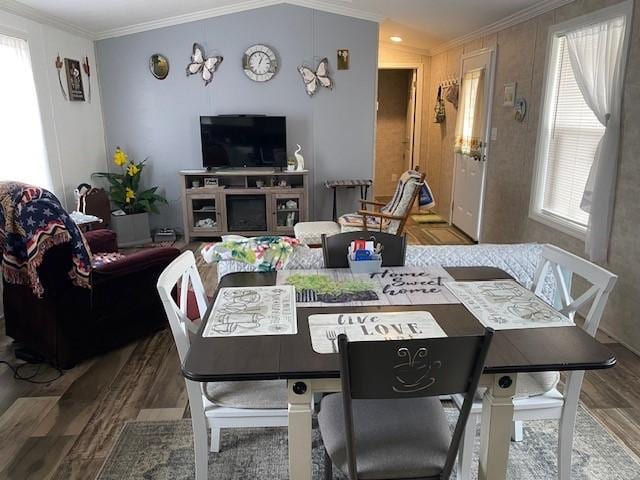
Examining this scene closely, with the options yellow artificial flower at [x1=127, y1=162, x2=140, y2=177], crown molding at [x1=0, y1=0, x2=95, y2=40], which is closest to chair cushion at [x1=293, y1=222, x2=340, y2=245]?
yellow artificial flower at [x1=127, y1=162, x2=140, y2=177]

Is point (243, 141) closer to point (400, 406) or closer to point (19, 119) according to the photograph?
point (19, 119)

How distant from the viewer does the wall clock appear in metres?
5.33

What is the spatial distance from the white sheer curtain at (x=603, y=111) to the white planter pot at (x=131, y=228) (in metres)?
4.25

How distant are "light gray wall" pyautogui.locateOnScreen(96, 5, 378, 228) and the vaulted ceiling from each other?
4.5 inches

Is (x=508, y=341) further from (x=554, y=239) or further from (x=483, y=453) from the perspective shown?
(x=554, y=239)

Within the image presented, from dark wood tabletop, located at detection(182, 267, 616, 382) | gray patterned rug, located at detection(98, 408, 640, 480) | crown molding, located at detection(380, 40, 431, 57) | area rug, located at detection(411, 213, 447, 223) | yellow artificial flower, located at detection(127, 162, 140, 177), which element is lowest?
gray patterned rug, located at detection(98, 408, 640, 480)

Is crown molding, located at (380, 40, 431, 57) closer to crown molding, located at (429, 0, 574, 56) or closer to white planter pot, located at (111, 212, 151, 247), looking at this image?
crown molding, located at (429, 0, 574, 56)

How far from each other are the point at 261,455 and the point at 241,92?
431cm

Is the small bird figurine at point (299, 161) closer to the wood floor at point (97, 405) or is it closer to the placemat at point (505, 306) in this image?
the wood floor at point (97, 405)

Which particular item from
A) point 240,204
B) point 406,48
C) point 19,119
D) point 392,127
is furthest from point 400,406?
point 392,127

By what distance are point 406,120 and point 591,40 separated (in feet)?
15.9

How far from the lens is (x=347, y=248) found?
2148mm

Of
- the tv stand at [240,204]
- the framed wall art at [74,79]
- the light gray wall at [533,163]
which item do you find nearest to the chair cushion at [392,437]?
the light gray wall at [533,163]

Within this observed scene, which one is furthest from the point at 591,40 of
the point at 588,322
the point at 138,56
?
the point at 138,56
